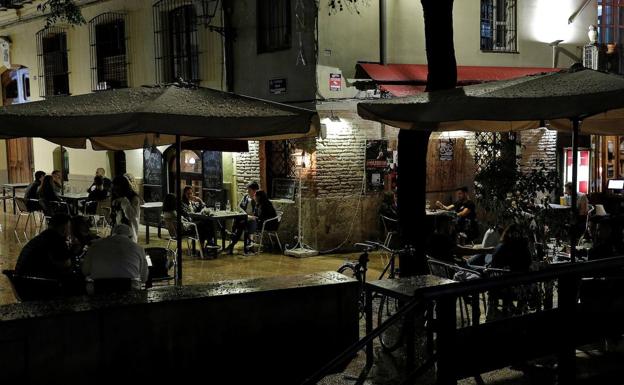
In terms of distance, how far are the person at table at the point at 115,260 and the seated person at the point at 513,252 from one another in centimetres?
387

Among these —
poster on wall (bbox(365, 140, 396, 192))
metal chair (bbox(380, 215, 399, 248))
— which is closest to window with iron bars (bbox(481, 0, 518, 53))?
poster on wall (bbox(365, 140, 396, 192))

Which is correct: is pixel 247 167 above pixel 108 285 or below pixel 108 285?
above

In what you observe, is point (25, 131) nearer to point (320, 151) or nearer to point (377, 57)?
point (320, 151)

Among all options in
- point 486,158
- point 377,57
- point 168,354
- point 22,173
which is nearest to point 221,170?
point 377,57

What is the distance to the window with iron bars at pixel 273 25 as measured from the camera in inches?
614

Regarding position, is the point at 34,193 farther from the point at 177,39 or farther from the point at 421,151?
the point at 421,151

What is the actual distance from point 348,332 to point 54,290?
9.96ft

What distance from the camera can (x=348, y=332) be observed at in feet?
21.5

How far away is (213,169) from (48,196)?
158 inches

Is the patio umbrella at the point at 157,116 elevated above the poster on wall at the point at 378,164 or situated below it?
above

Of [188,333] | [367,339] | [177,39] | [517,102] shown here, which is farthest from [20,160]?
[367,339]

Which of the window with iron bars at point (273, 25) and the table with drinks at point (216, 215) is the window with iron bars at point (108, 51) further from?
the table with drinks at point (216, 215)

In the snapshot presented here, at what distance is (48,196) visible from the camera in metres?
17.4

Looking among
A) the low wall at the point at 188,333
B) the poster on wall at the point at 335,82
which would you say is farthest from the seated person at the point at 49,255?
the poster on wall at the point at 335,82
